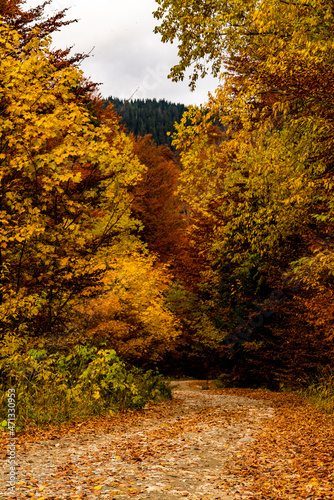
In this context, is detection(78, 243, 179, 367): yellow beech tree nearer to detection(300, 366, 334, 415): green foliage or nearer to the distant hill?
detection(300, 366, 334, 415): green foliage

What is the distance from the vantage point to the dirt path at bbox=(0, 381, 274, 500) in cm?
531

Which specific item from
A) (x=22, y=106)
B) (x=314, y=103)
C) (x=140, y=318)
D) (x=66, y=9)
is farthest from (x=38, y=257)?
(x=66, y=9)

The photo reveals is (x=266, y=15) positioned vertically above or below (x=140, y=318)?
above

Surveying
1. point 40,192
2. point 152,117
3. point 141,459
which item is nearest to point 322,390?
point 141,459

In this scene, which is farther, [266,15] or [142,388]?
[142,388]

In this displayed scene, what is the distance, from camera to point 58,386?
31.4ft

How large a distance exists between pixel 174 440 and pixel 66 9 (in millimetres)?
13675

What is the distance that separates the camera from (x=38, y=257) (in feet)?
31.3

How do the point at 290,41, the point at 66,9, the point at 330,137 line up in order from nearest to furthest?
the point at 290,41 → the point at 330,137 → the point at 66,9

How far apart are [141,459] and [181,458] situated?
0.64 m

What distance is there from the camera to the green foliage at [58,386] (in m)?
8.96

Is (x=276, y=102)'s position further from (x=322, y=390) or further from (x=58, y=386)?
(x=322, y=390)

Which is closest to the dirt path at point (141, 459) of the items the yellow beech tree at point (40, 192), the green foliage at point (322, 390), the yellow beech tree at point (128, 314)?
the green foliage at point (322, 390)

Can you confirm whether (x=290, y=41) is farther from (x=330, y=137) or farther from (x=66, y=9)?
(x=66, y=9)
